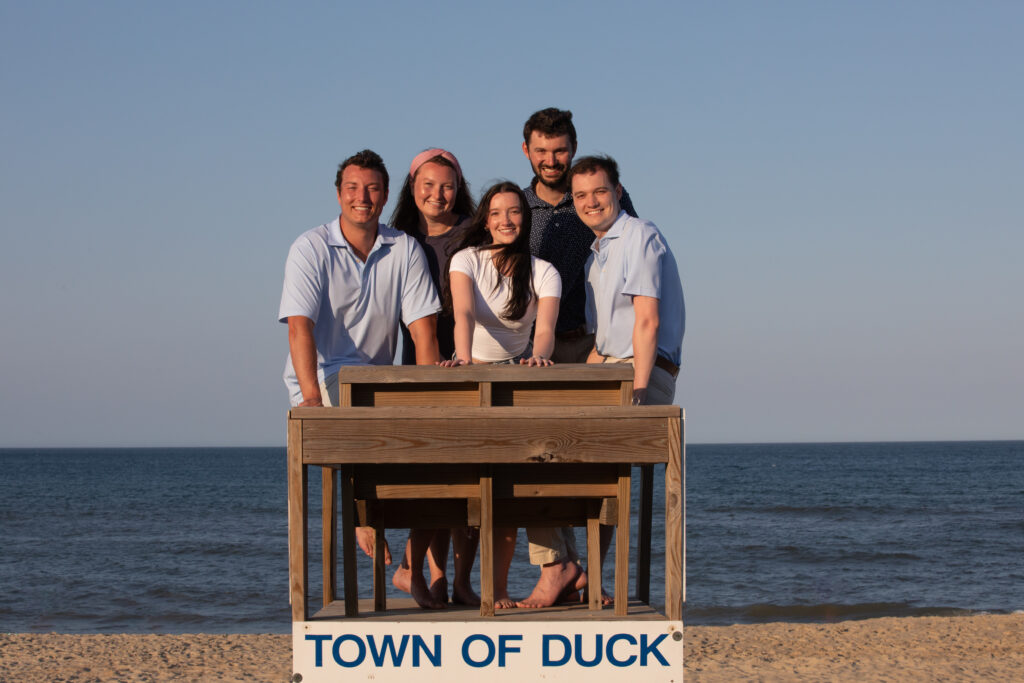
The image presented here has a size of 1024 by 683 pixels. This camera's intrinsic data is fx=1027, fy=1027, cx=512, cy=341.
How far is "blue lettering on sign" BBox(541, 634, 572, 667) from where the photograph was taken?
3.09 m

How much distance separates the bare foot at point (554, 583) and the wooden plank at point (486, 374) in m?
1.15

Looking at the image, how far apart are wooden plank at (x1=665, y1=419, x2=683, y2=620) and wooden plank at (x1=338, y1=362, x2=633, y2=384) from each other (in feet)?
0.93

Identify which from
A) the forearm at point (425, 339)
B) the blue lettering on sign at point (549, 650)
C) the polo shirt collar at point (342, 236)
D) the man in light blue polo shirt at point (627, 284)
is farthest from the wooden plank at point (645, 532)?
the polo shirt collar at point (342, 236)

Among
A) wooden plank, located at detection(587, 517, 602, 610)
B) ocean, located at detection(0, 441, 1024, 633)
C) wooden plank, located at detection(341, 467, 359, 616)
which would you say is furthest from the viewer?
ocean, located at detection(0, 441, 1024, 633)

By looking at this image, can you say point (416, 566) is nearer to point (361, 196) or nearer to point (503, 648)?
point (503, 648)

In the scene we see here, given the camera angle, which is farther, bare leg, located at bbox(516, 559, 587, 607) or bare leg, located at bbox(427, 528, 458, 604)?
bare leg, located at bbox(427, 528, 458, 604)

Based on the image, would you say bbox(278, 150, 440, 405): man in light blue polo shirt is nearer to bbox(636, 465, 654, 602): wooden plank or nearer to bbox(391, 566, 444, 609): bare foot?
bbox(391, 566, 444, 609): bare foot

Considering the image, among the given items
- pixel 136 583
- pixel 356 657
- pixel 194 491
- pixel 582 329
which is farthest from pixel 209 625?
pixel 194 491

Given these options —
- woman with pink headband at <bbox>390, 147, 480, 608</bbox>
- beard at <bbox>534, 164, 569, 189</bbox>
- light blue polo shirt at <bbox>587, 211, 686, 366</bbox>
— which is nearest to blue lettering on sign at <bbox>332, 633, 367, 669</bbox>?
woman with pink headband at <bbox>390, 147, 480, 608</bbox>

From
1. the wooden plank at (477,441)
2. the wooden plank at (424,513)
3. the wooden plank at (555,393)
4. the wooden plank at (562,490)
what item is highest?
the wooden plank at (555,393)

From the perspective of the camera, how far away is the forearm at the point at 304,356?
4.02 metres

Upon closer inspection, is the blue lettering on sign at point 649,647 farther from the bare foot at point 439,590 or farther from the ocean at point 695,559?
the ocean at point 695,559

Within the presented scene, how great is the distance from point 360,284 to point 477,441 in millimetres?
1486

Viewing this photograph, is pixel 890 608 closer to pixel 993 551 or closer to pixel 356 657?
pixel 993 551
